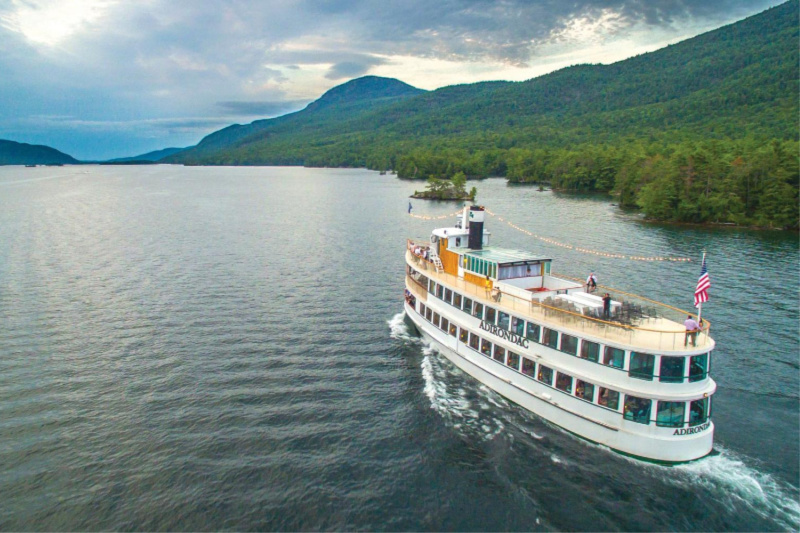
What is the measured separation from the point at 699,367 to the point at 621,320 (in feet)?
11.6

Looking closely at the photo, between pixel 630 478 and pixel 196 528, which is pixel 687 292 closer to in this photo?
pixel 630 478

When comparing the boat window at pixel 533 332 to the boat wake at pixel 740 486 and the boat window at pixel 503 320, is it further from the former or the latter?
the boat wake at pixel 740 486

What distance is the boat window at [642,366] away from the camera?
2125 centimetres

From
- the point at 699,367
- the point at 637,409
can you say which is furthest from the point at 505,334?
the point at 699,367

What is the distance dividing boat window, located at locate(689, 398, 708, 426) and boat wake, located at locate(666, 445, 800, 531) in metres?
1.74

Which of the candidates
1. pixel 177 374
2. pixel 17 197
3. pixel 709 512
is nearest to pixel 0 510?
pixel 177 374

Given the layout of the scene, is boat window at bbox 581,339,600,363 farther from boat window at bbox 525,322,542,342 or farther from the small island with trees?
the small island with trees

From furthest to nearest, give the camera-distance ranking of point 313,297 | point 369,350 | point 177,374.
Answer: point 313,297 → point 369,350 → point 177,374

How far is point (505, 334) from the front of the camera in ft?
87.3

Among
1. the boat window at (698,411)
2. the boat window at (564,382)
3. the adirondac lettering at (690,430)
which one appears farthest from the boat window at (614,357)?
the adirondac lettering at (690,430)

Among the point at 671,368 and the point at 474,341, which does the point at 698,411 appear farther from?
the point at 474,341

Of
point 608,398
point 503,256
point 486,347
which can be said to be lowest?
point 608,398

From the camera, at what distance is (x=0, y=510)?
750 inches

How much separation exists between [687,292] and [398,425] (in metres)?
32.4
